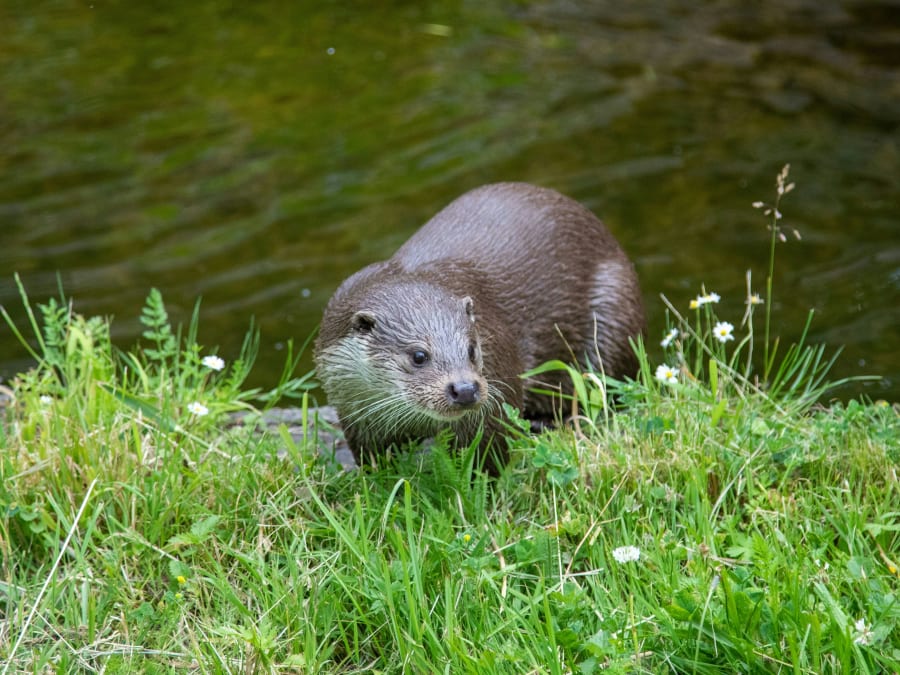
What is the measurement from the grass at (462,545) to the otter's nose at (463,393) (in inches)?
6.0

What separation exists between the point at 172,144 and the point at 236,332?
2029 mm

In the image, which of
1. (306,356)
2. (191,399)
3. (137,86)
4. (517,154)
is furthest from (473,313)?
(137,86)

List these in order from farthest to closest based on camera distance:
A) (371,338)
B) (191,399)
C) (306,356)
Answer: (306,356) < (191,399) < (371,338)

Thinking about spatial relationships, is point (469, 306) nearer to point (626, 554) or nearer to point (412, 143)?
point (626, 554)

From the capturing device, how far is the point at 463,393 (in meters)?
2.76

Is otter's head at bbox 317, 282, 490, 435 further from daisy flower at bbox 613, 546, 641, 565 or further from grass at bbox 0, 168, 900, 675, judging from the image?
daisy flower at bbox 613, 546, 641, 565

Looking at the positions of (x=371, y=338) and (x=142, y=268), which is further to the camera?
(x=142, y=268)

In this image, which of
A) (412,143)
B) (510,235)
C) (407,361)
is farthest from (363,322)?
(412,143)

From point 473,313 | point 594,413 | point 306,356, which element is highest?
point 473,313

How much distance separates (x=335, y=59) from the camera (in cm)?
765

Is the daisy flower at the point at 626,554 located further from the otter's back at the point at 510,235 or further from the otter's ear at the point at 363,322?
the otter's back at the point at 510,235

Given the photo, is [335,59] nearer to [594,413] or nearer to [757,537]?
[594,413]

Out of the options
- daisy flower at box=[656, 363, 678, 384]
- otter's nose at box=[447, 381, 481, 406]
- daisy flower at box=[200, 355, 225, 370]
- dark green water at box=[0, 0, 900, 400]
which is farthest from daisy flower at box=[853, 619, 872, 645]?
dark green water at box=[0, 0, 900, 400]

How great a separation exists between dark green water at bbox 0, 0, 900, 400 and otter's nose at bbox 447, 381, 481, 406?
1.89m
